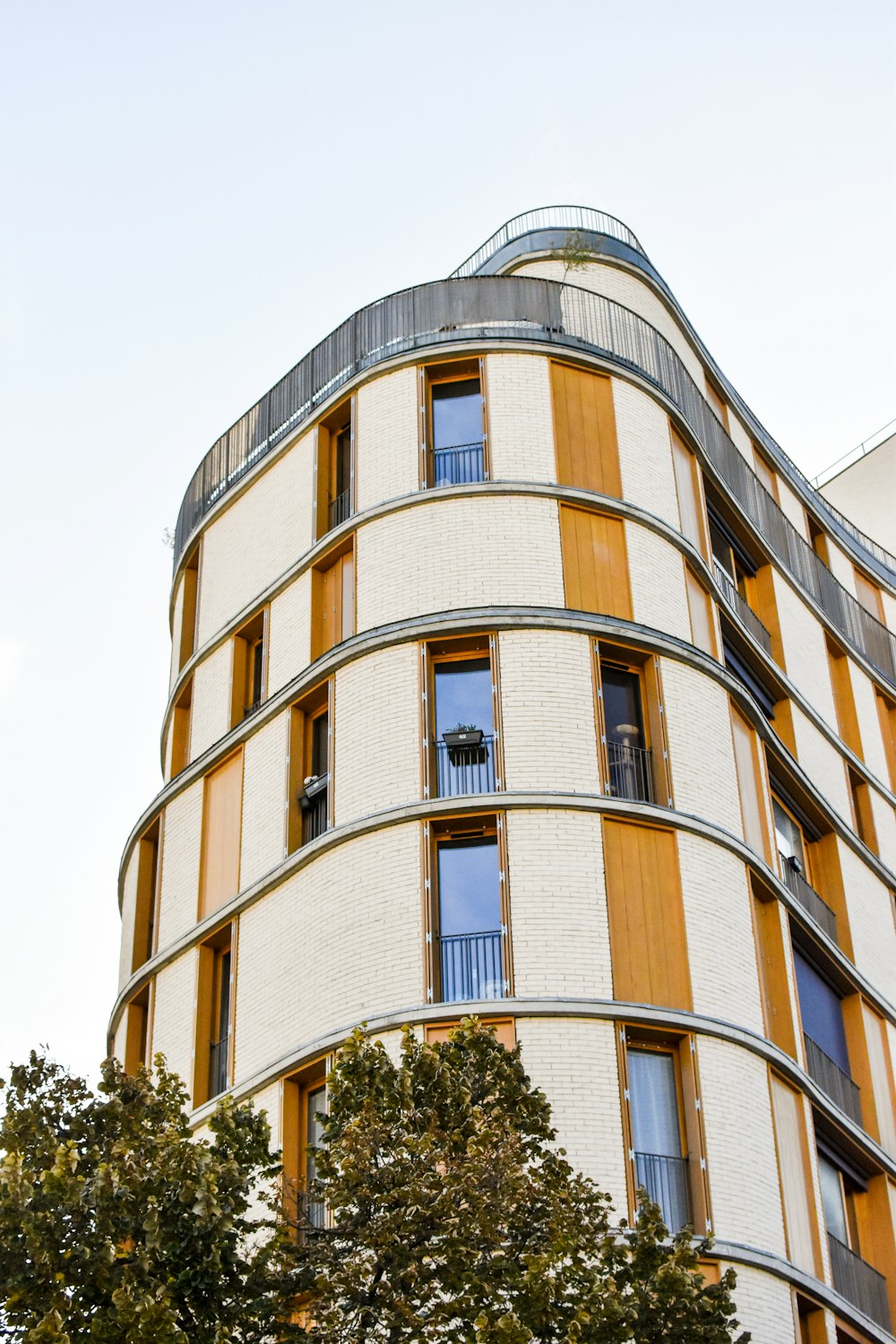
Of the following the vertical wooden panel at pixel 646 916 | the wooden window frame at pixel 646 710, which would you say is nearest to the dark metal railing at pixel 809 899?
→ the wooden window frame at pixel 646 710

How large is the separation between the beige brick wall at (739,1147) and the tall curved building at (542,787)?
51mm

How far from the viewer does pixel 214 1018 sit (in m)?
30.6

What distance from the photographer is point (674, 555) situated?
1273 inches

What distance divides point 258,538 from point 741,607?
8.94m

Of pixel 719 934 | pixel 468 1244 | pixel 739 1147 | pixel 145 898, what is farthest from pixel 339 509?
pixel 468 1244

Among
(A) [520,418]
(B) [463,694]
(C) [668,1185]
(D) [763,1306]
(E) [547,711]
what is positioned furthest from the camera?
(A) [520,418]

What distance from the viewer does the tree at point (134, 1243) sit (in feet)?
59.8

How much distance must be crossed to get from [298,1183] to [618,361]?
53.7 ft

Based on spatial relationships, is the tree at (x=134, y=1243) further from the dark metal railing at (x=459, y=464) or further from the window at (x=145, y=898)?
the dark metal railing at (x=459, y=464)

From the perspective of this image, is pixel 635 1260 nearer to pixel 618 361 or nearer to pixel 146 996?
pixel 146 996

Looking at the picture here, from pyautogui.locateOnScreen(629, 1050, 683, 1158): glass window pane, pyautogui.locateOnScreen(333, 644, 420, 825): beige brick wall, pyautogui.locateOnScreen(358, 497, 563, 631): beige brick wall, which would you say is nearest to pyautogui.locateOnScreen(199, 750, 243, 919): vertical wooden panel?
pyautogui.locateOnScreen(333, 644, 420, 825): beige brick wall

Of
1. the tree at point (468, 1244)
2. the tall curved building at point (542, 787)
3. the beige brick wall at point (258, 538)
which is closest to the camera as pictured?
the tree at point (468, 1244)

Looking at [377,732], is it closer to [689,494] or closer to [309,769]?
[309,769]

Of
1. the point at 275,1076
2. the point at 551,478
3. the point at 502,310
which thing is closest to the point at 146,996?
the point at 275,1076
